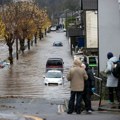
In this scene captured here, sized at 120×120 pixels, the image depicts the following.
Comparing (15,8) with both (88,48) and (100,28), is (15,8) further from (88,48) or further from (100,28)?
(100,28)

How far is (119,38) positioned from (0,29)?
166 ft

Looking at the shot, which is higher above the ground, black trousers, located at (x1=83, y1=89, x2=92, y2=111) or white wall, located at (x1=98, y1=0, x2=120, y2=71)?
white wall, located at (x1=98, y1=0, x2=120, y2=71)

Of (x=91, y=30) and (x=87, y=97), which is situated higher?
(x=87, y=97)

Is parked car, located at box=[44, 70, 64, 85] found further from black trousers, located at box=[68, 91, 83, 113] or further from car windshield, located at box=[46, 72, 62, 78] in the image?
black trousers, located at box=[68, 91, 83, 113]

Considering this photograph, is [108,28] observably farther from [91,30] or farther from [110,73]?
[91,30]

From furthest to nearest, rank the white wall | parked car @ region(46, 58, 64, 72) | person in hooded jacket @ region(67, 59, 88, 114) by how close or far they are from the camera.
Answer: parked car @ region(46, 58, 64, 72) < the white wall < person in hooded jacket @ region(67, 59, 88, 114)

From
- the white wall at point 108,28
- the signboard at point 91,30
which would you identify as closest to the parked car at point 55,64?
the signboard at point 91,30

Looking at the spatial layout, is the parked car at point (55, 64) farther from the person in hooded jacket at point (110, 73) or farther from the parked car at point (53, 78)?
the person in hooded jacket at point (110, 73)

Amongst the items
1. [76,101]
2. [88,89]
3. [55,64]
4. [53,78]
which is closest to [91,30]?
[55,64]

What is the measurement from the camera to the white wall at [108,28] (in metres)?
24.3

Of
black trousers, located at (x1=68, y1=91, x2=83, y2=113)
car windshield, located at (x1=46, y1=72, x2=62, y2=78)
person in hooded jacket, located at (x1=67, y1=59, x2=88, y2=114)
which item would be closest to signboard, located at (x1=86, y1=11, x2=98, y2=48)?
car windshield, located at (x1=46, y1=72, x2=62, y2=78)

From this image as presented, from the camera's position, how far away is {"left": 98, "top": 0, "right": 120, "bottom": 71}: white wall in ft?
79.7

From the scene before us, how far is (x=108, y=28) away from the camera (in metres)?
24.8

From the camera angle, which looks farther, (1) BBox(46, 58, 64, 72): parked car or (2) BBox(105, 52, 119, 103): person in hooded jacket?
(1) BBox(46, 58, 64, 72): parked car
